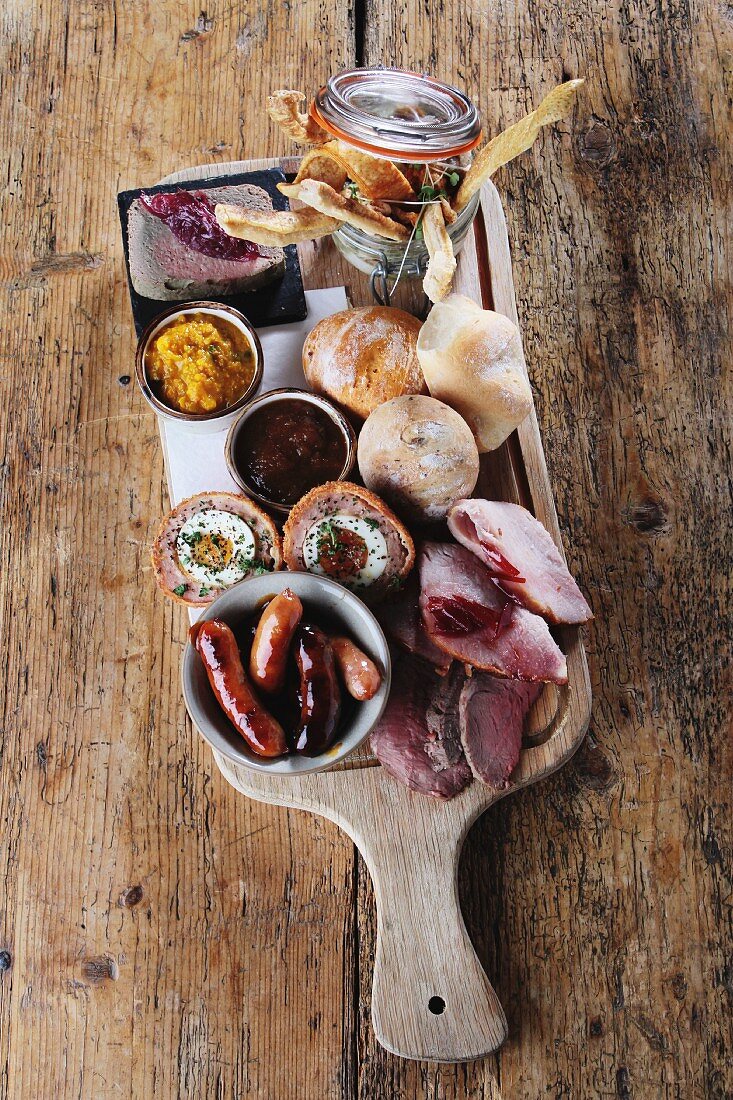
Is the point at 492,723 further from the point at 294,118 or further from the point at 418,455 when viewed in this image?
the point at 294,118

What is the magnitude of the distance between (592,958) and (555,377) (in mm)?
1760

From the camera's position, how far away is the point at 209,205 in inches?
102

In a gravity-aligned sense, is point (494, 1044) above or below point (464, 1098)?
above

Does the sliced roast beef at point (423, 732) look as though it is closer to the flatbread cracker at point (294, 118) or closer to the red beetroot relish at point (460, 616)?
the red beetroot relish at point (460, 616)

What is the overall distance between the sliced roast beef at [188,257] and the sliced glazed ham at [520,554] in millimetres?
926

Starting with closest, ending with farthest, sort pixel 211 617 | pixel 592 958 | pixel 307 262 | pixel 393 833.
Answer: pixel 211 617, pixel 393 833, pixel 592 958, pixel 307 262

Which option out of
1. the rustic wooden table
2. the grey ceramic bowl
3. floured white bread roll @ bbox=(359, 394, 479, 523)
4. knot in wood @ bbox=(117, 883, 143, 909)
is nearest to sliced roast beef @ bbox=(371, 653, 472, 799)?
the grey ceramic bowl

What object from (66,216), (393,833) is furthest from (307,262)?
(393,833)

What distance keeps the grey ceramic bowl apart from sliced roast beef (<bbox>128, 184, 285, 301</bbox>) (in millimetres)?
946

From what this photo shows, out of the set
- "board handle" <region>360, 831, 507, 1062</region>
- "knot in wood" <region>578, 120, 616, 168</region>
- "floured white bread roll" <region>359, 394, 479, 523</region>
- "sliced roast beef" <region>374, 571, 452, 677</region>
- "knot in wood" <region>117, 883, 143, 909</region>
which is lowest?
"knot in wood" <region>117, 883, 143, 909</region>

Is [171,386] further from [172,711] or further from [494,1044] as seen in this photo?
[494,1044]

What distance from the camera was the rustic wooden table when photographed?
8.21ft

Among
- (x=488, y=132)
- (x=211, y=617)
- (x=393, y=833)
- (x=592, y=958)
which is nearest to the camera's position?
(x=211, y=617)

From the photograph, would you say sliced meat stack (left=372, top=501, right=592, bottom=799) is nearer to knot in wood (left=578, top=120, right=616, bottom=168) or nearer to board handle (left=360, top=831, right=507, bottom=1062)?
board handle (left=360, top=831, right=507, bottom=1062)
